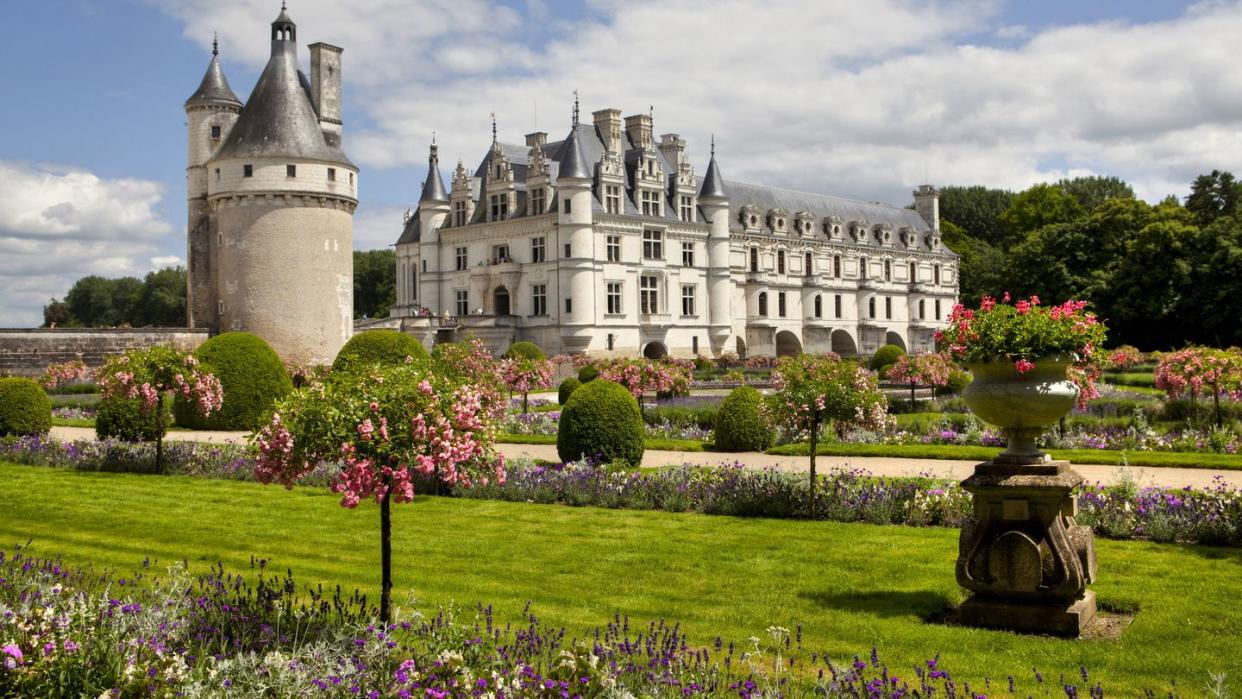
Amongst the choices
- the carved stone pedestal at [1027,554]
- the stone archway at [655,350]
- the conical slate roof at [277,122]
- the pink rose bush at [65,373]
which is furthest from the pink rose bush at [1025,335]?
the stone archway at [655,350]

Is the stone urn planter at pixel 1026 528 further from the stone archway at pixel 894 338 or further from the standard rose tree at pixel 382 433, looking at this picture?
the stone archway at pixel 894 338

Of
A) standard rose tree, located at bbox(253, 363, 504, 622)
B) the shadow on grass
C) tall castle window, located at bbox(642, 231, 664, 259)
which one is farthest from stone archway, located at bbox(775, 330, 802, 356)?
standard rose tree, located at bbox(253, 363, 504, 622)

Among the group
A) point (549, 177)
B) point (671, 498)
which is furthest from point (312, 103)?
point (671, 498)

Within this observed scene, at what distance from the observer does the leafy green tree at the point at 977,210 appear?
7975 cm

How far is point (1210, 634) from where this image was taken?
271 inches

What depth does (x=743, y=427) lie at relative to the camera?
18.2 meters

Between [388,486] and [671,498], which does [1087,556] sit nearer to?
[388,486]

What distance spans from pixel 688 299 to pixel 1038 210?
30.9 meters

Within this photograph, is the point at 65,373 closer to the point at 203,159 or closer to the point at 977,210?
the point at 203,159

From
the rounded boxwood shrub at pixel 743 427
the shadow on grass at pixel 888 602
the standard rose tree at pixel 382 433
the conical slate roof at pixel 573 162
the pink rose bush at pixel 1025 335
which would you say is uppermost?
the conical slate roof at pixel 573 162

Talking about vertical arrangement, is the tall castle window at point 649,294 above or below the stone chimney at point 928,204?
below

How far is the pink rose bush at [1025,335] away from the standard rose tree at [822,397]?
4186mm

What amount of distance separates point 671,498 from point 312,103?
3140 centimetres

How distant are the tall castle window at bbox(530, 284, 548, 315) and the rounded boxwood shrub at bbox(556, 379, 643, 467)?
30.5 meters
